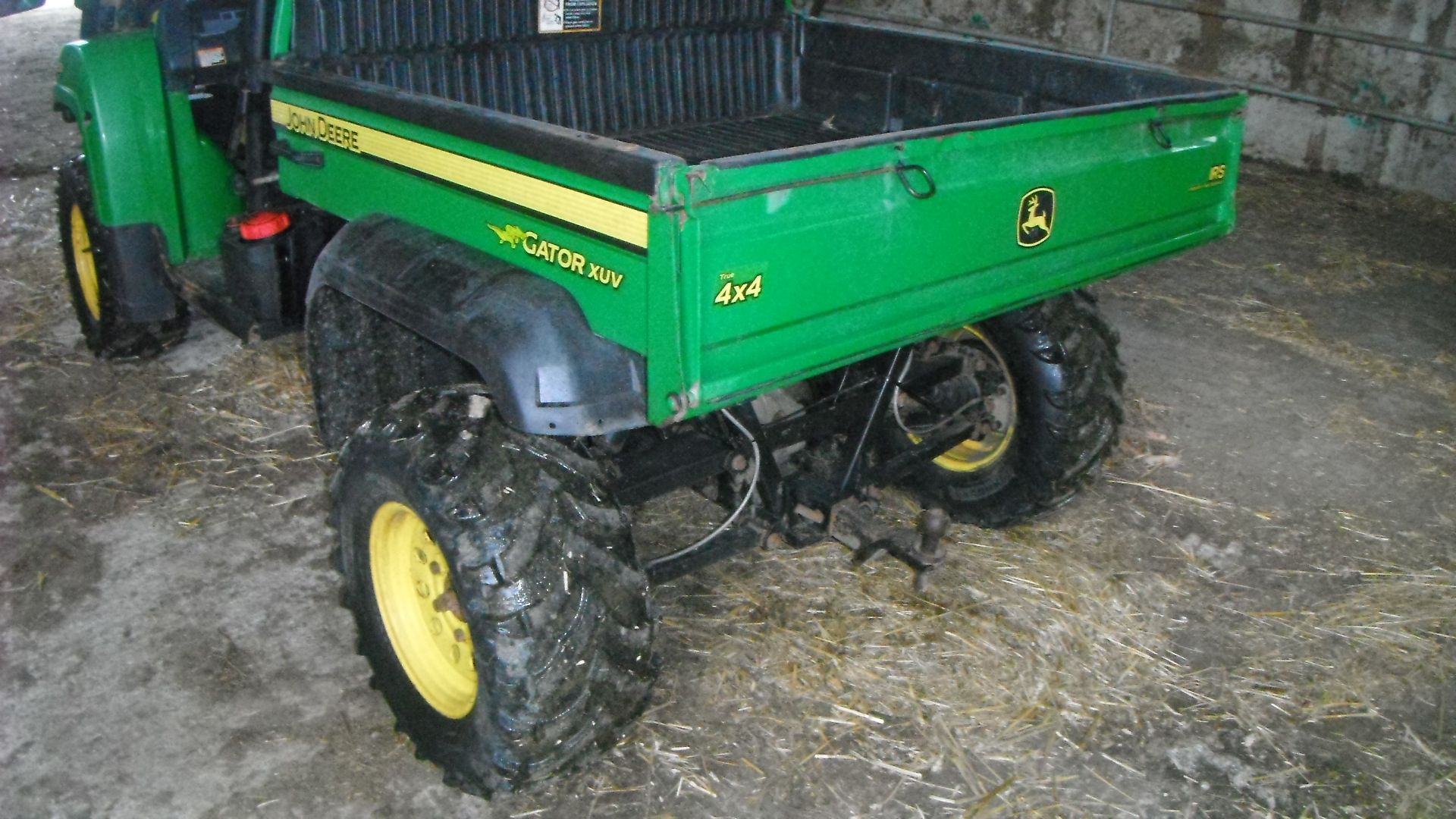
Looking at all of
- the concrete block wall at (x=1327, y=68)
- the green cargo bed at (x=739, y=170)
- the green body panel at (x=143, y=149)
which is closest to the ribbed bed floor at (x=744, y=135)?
the green cargo bed at (x=739, y=170)

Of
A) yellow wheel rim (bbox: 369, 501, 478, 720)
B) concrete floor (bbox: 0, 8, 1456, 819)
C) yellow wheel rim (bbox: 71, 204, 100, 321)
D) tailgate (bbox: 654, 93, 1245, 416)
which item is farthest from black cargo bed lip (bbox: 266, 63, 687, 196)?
yellow wheel rim (bbox: 71, 204, 100, 321)

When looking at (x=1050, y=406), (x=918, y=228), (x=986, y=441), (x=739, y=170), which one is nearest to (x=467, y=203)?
(x=739, y=170)

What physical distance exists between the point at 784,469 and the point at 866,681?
27.1 inches

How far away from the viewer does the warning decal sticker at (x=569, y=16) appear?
13.3ft

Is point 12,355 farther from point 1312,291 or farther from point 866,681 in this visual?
point 1312,291

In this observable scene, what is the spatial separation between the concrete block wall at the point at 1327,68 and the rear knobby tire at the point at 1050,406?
5358mm

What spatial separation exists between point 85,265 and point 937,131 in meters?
3.84

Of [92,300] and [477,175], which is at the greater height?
[477,175]

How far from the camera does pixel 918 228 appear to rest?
8.96 feet

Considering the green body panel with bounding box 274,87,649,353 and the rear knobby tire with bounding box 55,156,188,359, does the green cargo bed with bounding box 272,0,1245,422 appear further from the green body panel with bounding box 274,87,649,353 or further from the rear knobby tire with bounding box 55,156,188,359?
the rear knobby tire with bounding box 55,156,188,359

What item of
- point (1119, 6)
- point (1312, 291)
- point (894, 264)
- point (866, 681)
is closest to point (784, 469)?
point (866, 681)

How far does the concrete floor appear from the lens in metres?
2.92

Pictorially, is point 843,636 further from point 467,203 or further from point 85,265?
point 85,265

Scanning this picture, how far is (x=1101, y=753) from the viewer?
3061 mm
